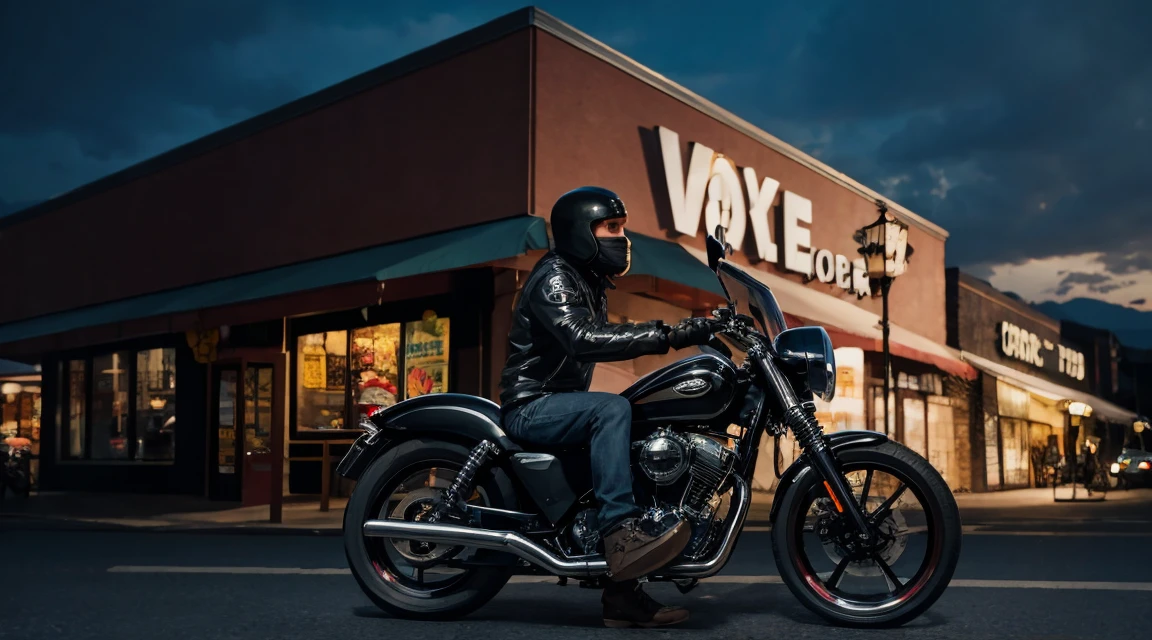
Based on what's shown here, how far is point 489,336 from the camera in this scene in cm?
1341

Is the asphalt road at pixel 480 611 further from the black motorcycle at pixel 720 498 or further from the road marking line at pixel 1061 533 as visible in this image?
the road marking line at pixel 1061 533

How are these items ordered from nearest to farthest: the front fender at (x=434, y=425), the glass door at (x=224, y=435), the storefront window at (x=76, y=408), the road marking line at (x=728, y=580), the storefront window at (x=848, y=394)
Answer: the front fender at (x=434, y=425) → the road marking line at (x=728, y=580) → the glass door at (x=224, y=435) → the storefront window at (x=848, y=394) → the storefront window at (x=76, y=408)

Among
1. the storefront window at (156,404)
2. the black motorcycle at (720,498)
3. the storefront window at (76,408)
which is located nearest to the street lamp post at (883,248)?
the black motorcycle at (720,498)

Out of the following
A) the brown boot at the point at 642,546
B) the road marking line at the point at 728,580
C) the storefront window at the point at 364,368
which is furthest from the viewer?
the storefront window at the point at 364,368

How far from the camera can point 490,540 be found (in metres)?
4.36

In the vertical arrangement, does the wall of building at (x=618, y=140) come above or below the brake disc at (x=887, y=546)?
above

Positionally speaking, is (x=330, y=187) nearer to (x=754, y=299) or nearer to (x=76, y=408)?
(x=76, y=408)

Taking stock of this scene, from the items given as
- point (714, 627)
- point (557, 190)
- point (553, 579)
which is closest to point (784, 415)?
point (714, 627)

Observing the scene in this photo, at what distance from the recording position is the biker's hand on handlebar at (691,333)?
4.10 meters

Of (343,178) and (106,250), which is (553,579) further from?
(106,250)

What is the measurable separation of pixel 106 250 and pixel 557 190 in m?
10.5

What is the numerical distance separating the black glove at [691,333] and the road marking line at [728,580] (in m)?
1.50

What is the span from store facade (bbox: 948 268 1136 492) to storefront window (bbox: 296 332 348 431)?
581 inches

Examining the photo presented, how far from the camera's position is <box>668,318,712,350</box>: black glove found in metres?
4.10
